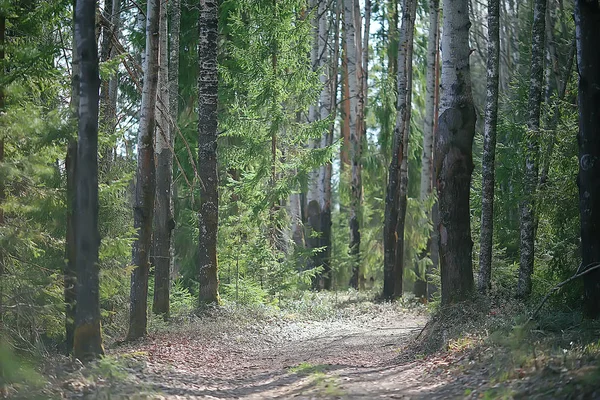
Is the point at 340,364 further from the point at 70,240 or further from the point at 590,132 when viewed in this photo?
the point at 590,132

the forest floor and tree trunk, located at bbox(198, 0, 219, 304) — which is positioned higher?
tree trunk, located at bbox(198, 0, 219, 304)

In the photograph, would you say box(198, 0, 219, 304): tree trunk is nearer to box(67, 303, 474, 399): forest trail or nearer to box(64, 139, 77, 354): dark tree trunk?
box(67, 303, 474, 399): forest trail

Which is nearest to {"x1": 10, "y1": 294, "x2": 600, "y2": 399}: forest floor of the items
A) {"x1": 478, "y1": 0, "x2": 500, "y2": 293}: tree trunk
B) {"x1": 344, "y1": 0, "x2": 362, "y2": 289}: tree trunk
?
{"x1": 478, "y1": 0, "x2": 500, "y2": 293}: tree trunk

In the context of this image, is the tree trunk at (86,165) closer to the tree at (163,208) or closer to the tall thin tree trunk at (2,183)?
the tall thin tree trunk at (2,183)

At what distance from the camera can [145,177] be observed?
12.2 meters

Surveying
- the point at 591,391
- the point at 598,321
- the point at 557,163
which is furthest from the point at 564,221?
the point at 591,391

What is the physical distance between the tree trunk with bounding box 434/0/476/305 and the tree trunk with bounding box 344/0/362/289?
457 inches

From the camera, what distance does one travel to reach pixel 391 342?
13.8 metres

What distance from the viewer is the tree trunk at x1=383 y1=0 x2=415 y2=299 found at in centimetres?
2044

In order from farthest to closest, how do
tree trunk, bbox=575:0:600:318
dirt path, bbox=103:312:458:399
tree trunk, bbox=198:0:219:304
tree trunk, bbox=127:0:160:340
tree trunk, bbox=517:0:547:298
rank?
tree trunk, bbox=198:0:219:304
tree trunk, bbox=517:0:547:298
tree trunk, bbox=127:0:160:340
tree trunk, bbox=575:0:600:318
dirt path, bbox=103:312:458:399

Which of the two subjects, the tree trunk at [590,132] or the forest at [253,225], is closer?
the forest at [253,225]

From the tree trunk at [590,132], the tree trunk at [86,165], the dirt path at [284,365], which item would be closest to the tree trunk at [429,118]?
the dirt path at [284,365]

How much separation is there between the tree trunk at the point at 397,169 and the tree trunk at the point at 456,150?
8309 mm

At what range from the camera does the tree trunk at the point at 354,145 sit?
81.1ft
